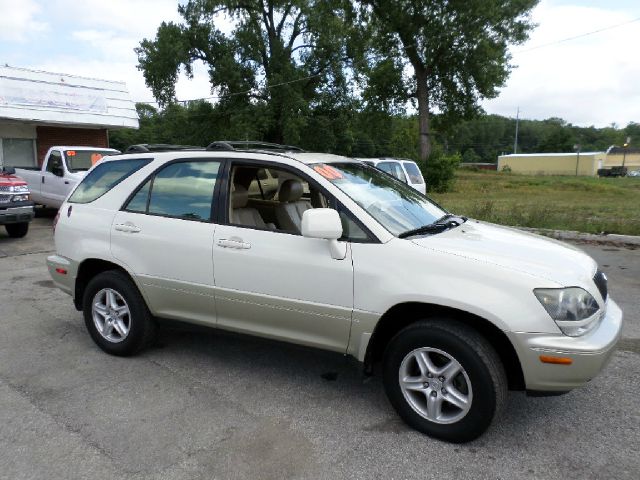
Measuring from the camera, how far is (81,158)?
1319 cm

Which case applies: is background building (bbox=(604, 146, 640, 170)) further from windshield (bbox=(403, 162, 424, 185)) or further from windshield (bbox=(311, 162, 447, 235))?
windshield (bbox=(311, 162, 447, 235))

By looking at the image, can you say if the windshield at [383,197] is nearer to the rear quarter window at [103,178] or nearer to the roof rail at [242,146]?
the roof rail at [242,146]

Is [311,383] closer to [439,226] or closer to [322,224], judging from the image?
[322,224]

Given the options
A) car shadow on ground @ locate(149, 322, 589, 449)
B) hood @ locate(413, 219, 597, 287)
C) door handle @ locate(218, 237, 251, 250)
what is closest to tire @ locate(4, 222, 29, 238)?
car shadow on ground @ locate(149, 322, 589, 449)

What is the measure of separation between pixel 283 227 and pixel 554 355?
7.01ft

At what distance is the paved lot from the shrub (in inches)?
985

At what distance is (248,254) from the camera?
354 cm

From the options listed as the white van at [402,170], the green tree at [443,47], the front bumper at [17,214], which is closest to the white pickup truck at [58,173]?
the front bumper at [17,214]

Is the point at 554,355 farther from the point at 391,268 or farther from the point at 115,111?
the point at 115,111

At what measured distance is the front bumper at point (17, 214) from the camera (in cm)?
994

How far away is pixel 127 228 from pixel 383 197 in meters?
2.06

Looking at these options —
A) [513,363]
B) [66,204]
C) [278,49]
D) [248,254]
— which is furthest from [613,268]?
[278,49]

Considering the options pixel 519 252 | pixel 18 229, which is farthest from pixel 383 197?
pixel 18 229

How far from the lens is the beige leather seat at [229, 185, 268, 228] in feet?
12.5
